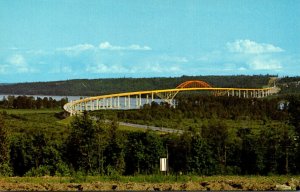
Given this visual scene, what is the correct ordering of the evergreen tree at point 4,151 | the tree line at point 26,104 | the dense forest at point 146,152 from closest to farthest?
the evergreen tree at point 4,151 < the dense forest at point 146,152 < the tree line at point 26,104

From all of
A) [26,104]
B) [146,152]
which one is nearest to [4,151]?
[146,152]

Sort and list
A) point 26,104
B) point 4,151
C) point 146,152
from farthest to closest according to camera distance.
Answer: point 26,104
point 146,152
point 4,151

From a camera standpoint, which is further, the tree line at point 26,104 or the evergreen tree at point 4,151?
the tree line at point 26,104

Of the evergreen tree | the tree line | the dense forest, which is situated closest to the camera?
the evergreen tree

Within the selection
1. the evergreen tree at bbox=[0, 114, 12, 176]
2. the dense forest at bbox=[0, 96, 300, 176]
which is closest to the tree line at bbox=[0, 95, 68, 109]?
the dense forest at bbox=[0, 96, 300, 176]

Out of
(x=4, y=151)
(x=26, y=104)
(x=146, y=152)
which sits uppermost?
(x=26, y=104)

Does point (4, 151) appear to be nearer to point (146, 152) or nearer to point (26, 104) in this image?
point (146, 152)

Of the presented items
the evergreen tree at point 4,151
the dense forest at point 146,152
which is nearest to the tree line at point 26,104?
the dense forest at point 146,152

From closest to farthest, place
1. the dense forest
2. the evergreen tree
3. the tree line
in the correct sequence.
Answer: the evergreen tree < the dense forest < the tree line

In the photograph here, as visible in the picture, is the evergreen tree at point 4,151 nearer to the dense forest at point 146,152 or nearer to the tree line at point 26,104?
the dense forest at point 146,152

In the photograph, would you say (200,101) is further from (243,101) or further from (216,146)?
(216,146)

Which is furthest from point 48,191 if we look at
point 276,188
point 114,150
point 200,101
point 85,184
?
point 200,101

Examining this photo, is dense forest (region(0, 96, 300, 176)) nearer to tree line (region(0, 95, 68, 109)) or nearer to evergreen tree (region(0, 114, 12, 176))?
evergreen tree (region(0, 114, 12, 176))
